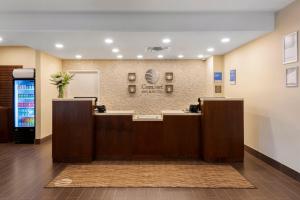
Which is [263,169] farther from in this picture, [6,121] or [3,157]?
[6,121]

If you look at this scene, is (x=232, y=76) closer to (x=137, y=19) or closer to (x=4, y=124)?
(x=137, y=19)

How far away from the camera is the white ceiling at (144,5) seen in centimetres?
469

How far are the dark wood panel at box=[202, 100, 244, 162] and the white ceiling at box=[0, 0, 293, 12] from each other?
1.99 metres

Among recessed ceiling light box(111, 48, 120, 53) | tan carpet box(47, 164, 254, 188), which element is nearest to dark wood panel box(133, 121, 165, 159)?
tan carpet box(47, 164, 254, 188)

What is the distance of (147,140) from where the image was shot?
630 centimetres

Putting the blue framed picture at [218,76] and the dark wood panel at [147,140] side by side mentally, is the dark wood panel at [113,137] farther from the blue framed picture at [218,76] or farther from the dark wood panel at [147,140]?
the blue framed picture at [218,76]

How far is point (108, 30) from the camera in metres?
5.41

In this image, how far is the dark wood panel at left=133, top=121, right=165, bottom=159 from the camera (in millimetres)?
6293

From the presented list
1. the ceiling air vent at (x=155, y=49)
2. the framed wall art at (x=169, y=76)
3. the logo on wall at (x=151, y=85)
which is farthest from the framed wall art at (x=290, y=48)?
the logo on wall at (x=151, y=85)

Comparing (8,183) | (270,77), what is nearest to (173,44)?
(270,77)

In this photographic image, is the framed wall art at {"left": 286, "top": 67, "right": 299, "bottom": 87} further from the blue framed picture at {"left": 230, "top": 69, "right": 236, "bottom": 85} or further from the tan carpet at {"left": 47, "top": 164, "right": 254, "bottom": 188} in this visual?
the blue framed picture at {"left": 230, "top": 69, "right": 236, "bottom": 85}

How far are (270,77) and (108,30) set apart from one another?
339 cm

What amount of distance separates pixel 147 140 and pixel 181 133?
2.55 feet

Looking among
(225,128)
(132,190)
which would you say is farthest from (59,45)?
(225,128)
